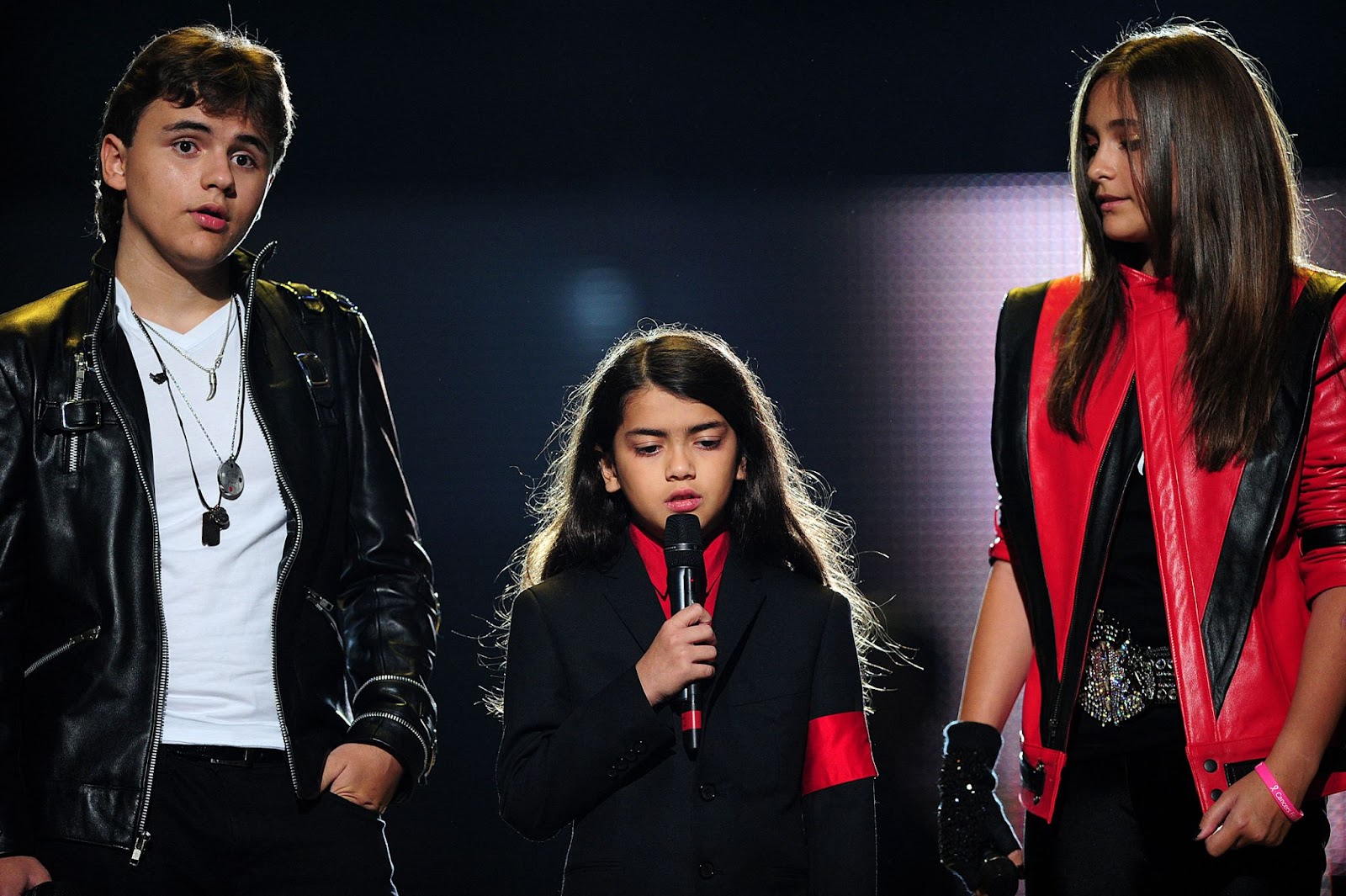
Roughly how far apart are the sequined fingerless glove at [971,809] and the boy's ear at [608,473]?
2.26 ft

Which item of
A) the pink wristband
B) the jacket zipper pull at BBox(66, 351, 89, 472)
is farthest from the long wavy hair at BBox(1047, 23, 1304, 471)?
the jacket zipper pull at BBox(66, 351, 89, 472)

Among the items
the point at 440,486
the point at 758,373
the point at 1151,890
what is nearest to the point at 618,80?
the point at 758,373

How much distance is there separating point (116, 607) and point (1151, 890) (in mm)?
1389

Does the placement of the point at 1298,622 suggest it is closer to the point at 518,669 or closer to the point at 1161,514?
the point at 1161,514

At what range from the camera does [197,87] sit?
76.2 inches

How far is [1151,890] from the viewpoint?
1.62 m

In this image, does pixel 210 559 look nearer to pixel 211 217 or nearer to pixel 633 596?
pixel 211 217

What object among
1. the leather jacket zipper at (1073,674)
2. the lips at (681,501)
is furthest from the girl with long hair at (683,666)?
the leather jacket zipper at (1073,674)

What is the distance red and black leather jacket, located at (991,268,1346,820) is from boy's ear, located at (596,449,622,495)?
66 centimetres

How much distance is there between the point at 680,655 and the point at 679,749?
0.20 metres

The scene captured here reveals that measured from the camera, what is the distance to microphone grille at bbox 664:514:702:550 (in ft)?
6.14

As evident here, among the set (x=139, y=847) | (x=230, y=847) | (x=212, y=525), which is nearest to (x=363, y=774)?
A: (x=230, y=847)

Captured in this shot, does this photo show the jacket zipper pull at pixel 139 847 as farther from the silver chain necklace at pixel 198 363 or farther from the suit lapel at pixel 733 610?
the suit lapel at pixel 733 610

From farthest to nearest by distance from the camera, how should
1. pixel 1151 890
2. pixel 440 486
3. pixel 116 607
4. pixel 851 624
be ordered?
pixel 440 486
pixel 851 624
pixel 116 607
pixel 1151 890
